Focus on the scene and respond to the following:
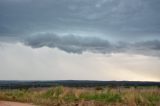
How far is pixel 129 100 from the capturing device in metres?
26.6

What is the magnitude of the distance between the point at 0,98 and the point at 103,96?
306 inches

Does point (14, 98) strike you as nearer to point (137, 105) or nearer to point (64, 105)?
point (64, 105)

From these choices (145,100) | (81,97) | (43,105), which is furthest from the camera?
(81,97)

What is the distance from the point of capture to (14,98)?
90.7 feet

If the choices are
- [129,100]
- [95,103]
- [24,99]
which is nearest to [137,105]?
[129,100]

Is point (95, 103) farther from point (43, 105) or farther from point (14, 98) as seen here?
point (14, 98)

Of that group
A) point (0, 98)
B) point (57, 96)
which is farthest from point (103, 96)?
point (0, 98)

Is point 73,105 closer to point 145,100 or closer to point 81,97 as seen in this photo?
point 81,97

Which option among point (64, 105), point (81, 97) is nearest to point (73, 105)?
point (64, 105)

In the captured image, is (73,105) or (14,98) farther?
(14,98)

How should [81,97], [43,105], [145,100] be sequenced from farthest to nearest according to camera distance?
[81,97] → [145,100] → [43,105]

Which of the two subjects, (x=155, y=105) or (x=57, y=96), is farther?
(x=57, y=96)

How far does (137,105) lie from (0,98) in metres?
9.52

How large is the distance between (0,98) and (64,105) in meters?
4.56
